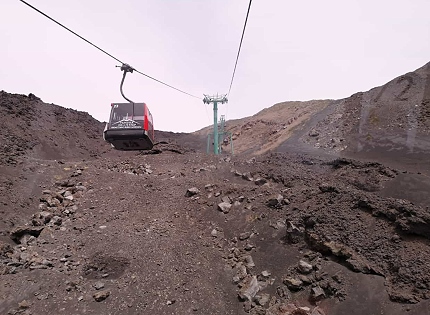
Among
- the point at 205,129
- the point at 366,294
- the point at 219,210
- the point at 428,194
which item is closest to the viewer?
the point at 366,294

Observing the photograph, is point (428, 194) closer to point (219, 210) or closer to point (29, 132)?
point (219, 210)

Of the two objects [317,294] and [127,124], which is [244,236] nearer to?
[317,294]

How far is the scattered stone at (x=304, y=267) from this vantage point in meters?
7.78

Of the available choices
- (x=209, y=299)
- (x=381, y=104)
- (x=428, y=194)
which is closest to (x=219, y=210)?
(x=209, y=299)

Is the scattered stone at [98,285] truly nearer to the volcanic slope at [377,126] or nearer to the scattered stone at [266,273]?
the scattered stone at [266,273]

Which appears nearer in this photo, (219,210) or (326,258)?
(326,258)

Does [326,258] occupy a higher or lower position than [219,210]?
lower

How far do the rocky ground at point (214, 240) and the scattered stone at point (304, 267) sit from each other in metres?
0.02

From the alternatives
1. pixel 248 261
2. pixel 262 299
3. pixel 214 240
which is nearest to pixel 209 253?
pixel 214 240

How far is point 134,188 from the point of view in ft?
48.2

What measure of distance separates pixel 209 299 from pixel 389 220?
5.22 m

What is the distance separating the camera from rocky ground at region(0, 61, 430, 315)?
7227mm

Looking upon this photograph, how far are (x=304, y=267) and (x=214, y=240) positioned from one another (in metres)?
3.64

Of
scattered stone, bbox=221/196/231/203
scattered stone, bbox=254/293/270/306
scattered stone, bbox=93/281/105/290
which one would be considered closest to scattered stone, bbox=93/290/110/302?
scattered stone, bbox=93/281/105/290
